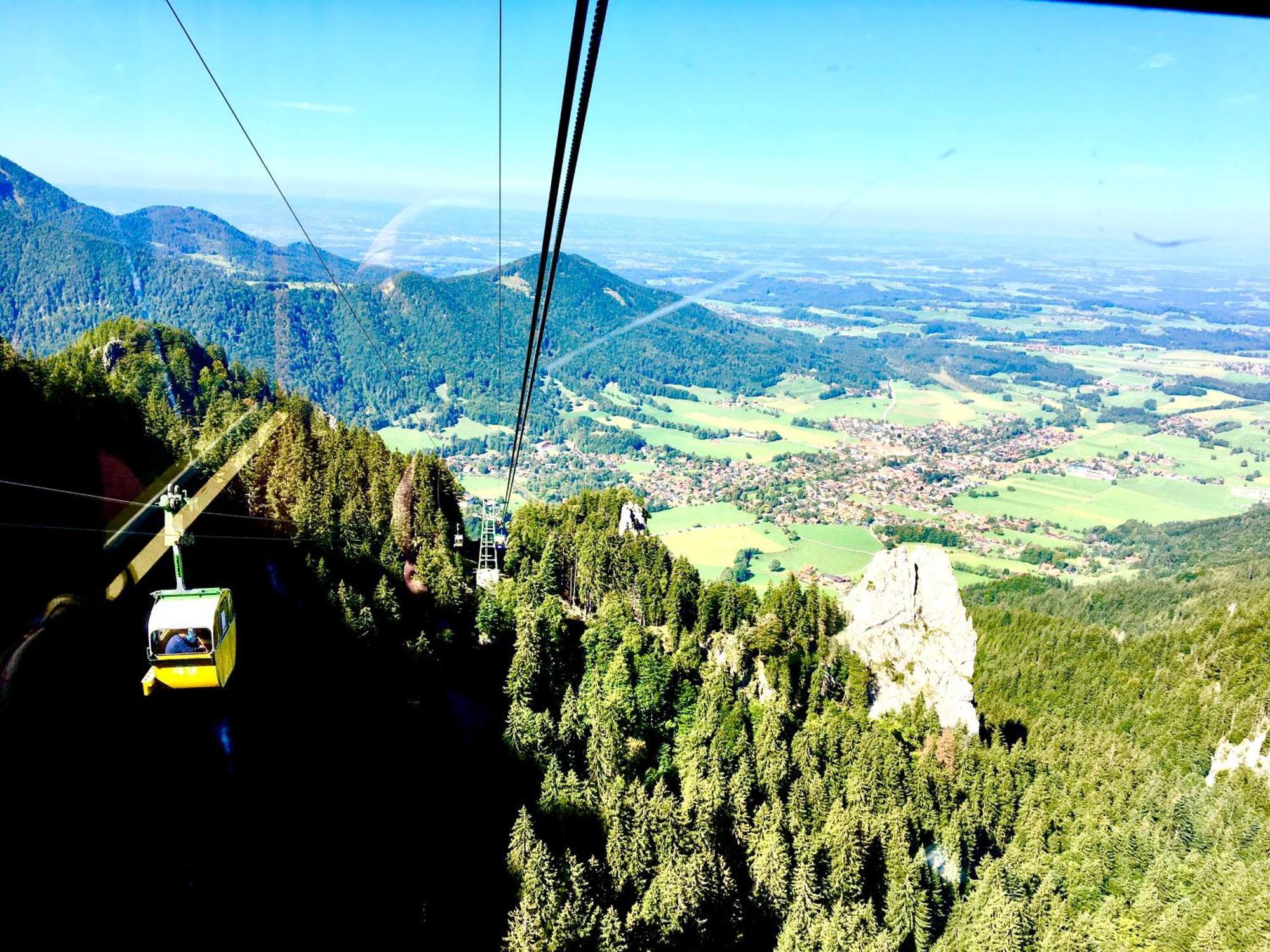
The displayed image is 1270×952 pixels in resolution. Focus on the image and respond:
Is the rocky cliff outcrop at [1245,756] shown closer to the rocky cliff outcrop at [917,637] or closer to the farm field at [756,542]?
the rocky cliff outcrop at [917,637]

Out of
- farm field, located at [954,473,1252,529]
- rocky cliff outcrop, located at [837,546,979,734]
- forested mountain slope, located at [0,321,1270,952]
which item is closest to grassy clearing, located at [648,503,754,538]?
farm field, located at [954,473,1252,529]

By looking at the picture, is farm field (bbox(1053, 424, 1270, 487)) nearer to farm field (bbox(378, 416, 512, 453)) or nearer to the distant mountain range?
the distant mountain range

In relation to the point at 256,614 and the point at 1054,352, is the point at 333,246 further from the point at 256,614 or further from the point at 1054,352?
the point at 1054,352

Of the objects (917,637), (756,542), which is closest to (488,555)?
(917,637)

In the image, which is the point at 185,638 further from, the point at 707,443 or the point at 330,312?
the point at 707,443

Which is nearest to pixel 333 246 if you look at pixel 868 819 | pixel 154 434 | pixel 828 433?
pixel 154 434

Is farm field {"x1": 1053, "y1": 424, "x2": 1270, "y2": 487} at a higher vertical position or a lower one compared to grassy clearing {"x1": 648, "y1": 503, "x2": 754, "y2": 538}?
higher
